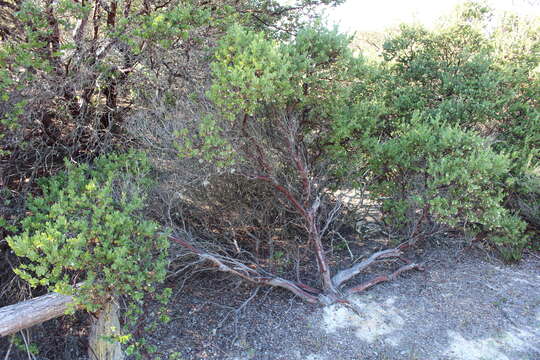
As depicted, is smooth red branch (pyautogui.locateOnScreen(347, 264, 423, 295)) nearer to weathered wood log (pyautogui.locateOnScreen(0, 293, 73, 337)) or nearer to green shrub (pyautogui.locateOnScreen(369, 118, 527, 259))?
green shrub (pyautogui.locateOnScreen(369, 118, 527, 259))

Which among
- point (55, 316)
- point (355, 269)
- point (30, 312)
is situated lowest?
point (355, 269)

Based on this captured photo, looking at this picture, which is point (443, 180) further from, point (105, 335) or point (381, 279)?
point (105, 335)

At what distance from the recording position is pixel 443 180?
4418mm

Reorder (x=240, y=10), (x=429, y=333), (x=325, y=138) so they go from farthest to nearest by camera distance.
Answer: (x=240, y=10)
(x=325, y=138)
(x=429, y=333)

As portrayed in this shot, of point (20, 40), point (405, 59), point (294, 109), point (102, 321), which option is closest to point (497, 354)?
point (294, 109)

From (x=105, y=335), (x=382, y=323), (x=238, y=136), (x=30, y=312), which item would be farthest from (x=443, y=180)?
(x=30, y=312)

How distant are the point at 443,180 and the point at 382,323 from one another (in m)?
1.89

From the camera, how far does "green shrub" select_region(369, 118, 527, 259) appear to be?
4.43 meters

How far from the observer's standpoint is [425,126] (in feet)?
16.0

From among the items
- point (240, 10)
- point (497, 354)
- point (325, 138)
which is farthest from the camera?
point (240, 10)

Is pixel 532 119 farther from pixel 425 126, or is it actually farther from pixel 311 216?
pixel 311 216

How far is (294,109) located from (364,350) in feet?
9.54

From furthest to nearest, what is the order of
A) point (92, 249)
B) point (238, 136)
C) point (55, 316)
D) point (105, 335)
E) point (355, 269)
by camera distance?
point (355, 269)
point (238, 136)
point (105, 335)
point (55, 316)
point (92, 249)

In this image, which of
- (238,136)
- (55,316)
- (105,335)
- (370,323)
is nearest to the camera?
(55,316)
